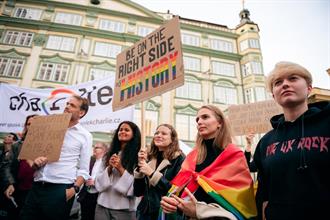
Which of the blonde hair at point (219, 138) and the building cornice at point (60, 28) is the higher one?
the building cornice at point (60, 28)

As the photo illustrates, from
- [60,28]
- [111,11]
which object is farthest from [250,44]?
[60,28]

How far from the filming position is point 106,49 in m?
17.5

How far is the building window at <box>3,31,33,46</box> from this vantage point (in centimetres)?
1658

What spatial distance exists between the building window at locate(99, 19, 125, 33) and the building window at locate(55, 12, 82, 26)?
194cm

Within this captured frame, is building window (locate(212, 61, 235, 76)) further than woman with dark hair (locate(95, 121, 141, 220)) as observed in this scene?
Yes

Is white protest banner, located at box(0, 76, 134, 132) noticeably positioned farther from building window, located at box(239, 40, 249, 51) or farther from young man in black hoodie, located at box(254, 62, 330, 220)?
building window, located at box(239, 40, 249, 51)

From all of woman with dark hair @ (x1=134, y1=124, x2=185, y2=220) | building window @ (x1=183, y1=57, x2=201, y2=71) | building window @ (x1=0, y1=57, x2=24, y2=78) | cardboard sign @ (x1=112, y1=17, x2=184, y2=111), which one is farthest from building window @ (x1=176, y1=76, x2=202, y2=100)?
woman with dark hair @ (x1=134, y1=124, x2=185, y2=220)

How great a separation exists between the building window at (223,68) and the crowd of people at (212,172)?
17.2m

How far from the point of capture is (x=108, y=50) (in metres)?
17.5

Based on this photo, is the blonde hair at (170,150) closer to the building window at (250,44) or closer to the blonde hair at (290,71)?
the blonde hair at (290,71)

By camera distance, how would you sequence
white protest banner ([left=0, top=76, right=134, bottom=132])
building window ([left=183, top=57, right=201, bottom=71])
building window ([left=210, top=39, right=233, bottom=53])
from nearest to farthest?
white protest banner ([left=0, top=76, right=134, bottom=132]) → building window ([left=183, top=57, right=201, bottom=71]) → building window ([left=210, top=39, right=233, bottom=53])

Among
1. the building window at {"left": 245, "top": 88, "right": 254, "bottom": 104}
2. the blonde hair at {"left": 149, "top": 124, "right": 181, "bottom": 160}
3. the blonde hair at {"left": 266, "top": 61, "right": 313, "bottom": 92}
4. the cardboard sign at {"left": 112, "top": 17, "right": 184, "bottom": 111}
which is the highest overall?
the building window at {"left": 245, "top": 88, "right": 254, "bottom": 104}

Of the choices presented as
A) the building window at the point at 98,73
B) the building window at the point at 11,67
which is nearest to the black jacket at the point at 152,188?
the building window at the point at 98,73

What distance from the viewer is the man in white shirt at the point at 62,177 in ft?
7.75
